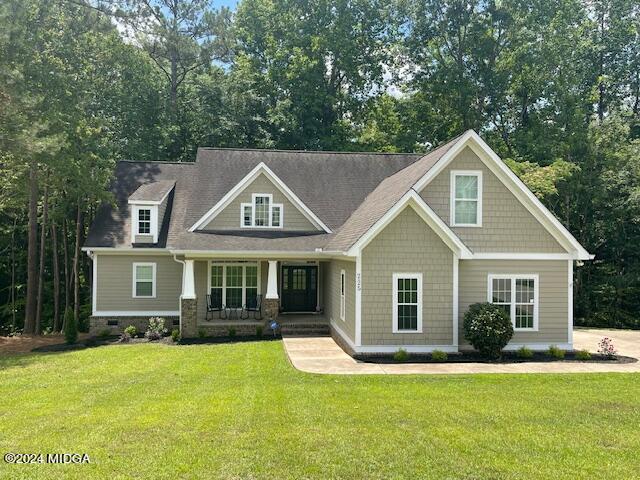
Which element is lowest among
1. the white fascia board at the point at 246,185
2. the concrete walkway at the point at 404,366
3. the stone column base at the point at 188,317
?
the concrete walkway at the point at 404,366

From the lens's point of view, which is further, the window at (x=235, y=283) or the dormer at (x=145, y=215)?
the dormer at (x=145, y=215)

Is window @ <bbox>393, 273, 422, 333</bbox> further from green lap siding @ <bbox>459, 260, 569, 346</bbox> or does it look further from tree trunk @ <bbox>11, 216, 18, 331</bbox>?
tree trunk @ <bbox>11, 216, 18, 331</bbox>

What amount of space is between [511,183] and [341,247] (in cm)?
522

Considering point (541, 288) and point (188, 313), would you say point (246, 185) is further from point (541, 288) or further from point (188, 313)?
point (541, 288)

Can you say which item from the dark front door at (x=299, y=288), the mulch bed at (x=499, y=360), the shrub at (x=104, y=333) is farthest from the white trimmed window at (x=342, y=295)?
the shrub at (x=104, y=333)

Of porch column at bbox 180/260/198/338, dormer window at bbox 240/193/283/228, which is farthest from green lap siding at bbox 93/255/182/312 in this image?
dormer window at bbox 240/193/283/228

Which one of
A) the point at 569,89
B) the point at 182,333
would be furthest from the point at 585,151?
the point at 182,333

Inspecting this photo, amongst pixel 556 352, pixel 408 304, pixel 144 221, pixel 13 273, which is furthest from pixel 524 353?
pixel 13 273

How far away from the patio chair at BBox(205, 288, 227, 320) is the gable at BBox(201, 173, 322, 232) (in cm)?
250

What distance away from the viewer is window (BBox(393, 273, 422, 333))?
46.4ft

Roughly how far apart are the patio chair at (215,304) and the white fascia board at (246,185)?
8.48ft

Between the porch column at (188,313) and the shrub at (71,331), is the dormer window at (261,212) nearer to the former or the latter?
the porch column at (188,313)

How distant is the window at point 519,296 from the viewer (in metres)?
14.9

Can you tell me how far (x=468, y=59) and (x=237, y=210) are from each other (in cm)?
2236
